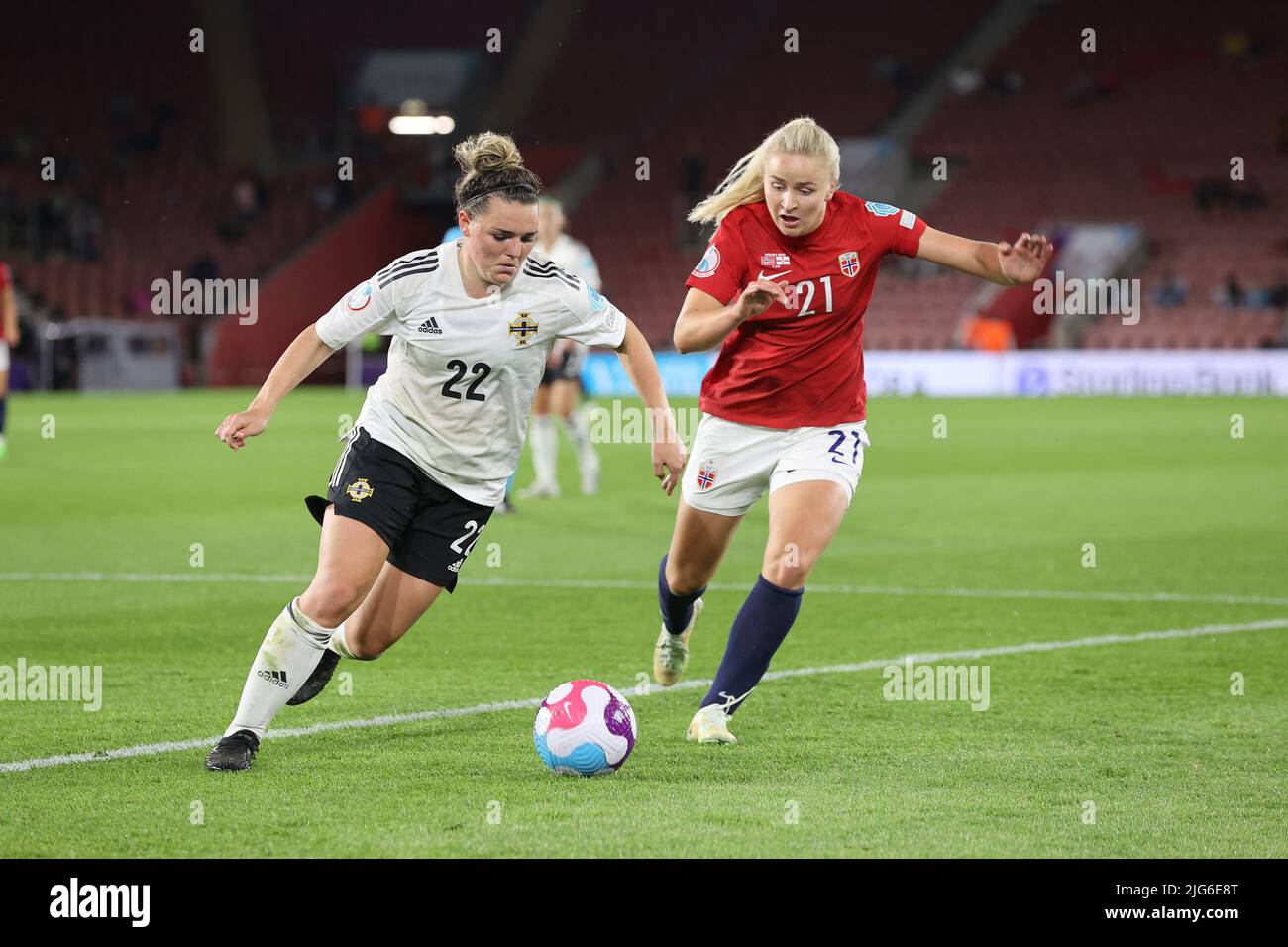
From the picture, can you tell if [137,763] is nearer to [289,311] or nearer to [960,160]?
[289,311]

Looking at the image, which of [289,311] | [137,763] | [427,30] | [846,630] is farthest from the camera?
[427,30]

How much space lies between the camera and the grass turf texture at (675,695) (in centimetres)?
472

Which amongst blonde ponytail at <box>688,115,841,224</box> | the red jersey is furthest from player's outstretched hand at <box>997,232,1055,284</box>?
blonde ponytail at <box>688,115,841,224</box>

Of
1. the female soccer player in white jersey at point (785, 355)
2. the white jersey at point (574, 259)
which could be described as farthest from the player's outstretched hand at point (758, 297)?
the white jersey at point (574, 259)

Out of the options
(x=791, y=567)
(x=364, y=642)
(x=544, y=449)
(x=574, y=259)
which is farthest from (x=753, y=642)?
(x=544, y=449)

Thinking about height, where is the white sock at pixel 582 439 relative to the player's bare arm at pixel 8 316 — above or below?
below

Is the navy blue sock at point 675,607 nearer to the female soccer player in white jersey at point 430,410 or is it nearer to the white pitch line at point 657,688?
the white pitch line at point 657,688

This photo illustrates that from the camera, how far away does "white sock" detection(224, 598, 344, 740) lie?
18.1ft

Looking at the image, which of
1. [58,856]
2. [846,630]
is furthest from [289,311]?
[58,856]

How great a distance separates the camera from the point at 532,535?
12.2 metres

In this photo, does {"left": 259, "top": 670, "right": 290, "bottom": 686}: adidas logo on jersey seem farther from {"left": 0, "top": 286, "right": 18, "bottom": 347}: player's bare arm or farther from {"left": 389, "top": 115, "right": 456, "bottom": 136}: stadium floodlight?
{"left": 389, "top": 115, "right": 456, "bottom": 136}: stadium floodlight

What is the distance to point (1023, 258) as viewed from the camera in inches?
236

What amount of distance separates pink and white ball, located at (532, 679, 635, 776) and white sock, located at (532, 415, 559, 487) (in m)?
9.13
